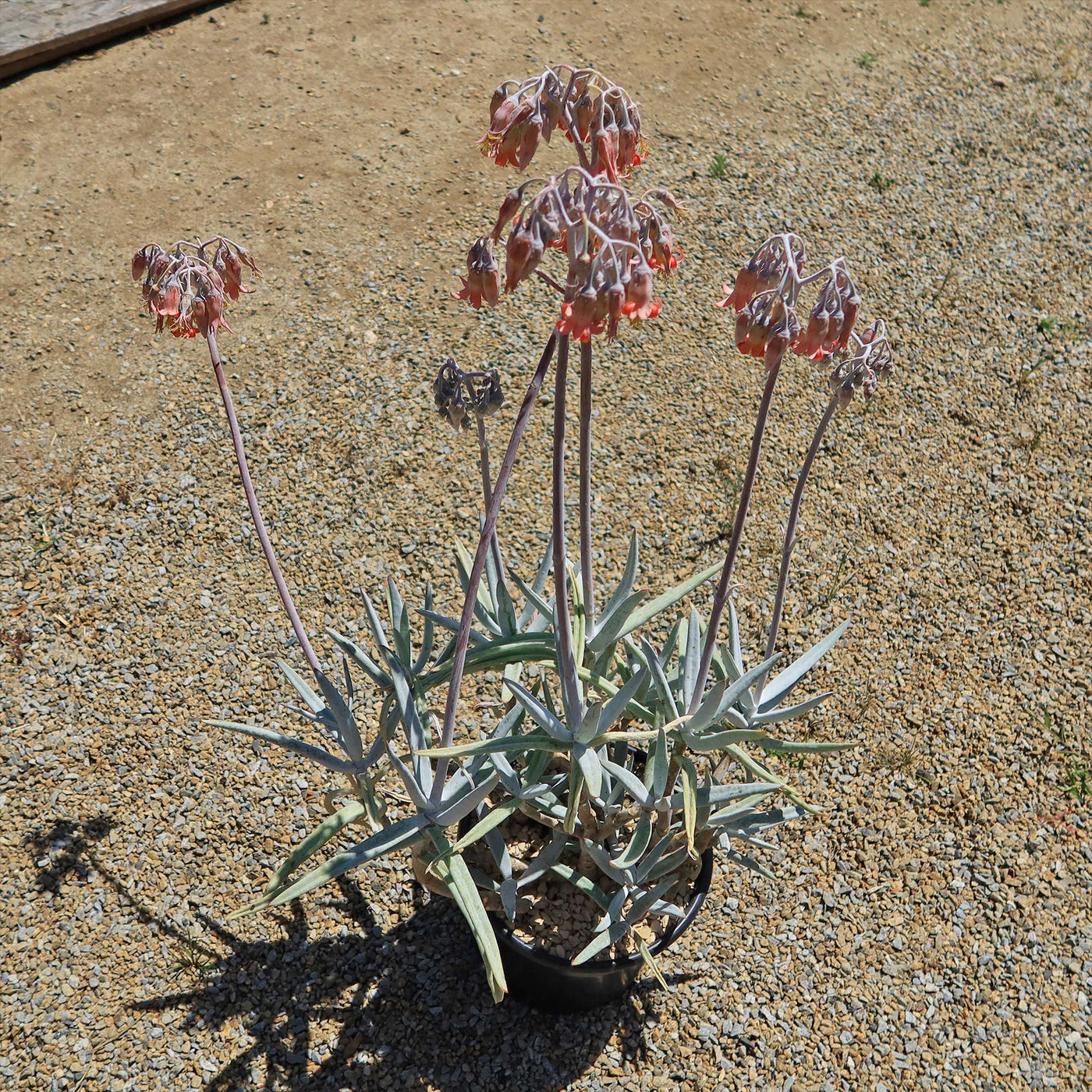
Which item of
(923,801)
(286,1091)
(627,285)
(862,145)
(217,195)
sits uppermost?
(627,285)

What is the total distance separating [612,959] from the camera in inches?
118

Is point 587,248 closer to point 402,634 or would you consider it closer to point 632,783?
point 402,634

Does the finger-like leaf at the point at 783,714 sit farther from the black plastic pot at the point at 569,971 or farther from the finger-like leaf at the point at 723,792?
the black plastic pot at the point at 569,971

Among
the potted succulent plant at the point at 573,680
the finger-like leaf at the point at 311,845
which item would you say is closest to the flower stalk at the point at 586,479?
the potted succulent plant at the point at 573,680

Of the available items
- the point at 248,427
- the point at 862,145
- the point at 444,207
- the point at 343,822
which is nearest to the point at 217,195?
the point at 444,207

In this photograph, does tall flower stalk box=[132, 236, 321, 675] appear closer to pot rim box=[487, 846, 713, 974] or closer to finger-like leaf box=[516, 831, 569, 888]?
finger-like leaf box=[516, 831, 569, 888]

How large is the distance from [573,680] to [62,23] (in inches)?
274

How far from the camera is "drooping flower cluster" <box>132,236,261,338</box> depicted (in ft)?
7.09

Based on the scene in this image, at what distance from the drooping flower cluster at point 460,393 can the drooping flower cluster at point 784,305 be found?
693 millimetres

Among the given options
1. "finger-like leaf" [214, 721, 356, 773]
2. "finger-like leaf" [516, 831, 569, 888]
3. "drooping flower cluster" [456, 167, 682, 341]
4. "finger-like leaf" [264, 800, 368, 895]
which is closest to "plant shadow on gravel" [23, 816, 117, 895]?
"finger-like leaf" [214, 721, 356, 773]

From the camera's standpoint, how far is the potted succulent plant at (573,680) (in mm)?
1827

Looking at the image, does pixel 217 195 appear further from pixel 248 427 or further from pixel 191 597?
pixel 191 597

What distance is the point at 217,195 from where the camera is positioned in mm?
5969

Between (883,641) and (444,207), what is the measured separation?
3613 mm
